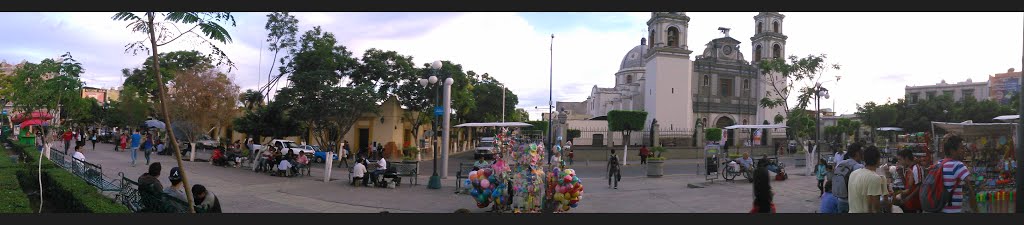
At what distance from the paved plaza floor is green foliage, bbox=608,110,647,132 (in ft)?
64.9

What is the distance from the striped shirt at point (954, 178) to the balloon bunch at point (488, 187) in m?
6.05

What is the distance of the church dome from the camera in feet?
247

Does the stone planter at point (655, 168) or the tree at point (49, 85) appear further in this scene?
the stone planter at point (655, 168)

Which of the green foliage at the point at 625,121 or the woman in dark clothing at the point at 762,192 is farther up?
the green foliage at the point at 625,121

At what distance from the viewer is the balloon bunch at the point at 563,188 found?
32.8 ft

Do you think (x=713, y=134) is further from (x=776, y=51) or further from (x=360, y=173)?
(x=360, y=173)

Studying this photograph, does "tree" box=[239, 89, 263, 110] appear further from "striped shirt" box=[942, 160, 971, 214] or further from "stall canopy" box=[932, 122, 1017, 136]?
"striped shirt" box=[942, 160, 971, 214]

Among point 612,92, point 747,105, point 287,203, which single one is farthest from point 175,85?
point 612,92

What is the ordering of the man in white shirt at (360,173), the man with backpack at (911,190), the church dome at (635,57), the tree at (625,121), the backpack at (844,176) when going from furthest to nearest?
1. the church dome at (635,57)
2. the tree at (625,121)
3. the man in white shirt at (360,173)
4. the backpack at (844,176)
5. the man with backpack at (911,190)

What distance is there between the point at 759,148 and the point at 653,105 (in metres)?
10.9

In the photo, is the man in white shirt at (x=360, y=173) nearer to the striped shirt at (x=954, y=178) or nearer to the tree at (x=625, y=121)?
the striped shirt at (x=954, y=178)

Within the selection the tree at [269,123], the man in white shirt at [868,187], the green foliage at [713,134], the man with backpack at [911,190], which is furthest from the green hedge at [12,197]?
the green foliage at [713,134]

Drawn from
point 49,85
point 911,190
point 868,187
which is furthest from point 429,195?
point 868,187

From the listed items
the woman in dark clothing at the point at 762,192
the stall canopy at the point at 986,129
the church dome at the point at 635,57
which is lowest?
the woman in dark clothing at the point at 762,192
